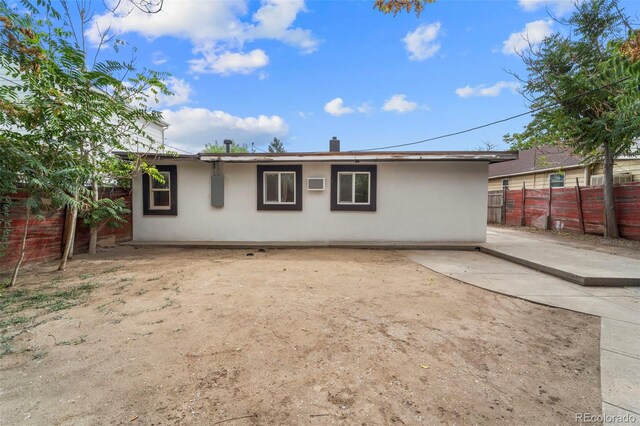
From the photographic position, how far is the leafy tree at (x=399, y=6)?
14.1 ft

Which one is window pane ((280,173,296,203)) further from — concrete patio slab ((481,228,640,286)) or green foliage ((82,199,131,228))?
concrete patio slab ((481,228,640,286))

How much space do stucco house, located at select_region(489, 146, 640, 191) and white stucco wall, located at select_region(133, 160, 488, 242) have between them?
534 cm

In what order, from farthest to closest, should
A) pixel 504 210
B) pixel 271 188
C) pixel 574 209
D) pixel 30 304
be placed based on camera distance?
pixel 504 210, pixel 574 209, pixel 271 188, pixel 30 304

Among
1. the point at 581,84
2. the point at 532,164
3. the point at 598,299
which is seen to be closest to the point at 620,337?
the point at 598,299

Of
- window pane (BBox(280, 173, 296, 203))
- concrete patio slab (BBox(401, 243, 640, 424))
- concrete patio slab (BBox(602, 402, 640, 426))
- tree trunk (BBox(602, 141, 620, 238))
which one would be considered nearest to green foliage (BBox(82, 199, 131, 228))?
window pane (BBox(280, 173, 296, 203))

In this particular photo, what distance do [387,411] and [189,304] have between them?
2.69 m

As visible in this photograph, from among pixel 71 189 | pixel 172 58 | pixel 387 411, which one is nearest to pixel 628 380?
pixel 387 411

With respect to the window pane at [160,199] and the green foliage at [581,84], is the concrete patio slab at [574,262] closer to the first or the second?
the green foliage at [581,84]

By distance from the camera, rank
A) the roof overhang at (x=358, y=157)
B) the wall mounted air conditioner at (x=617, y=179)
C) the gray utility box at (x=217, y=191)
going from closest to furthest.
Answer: the roof overhang at (x=358, y=157), the gray utility box at (x=217, y=191), the wall mounted air conditioner at (x=617, y=179)

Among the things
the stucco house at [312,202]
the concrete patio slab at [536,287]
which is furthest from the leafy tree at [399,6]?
the concrete patio slab at [536,287]

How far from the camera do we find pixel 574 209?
10.2 m

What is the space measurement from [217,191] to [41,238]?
3763 millimetres

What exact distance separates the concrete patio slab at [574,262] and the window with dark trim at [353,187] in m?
3.27

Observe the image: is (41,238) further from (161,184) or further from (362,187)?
(362,187)
